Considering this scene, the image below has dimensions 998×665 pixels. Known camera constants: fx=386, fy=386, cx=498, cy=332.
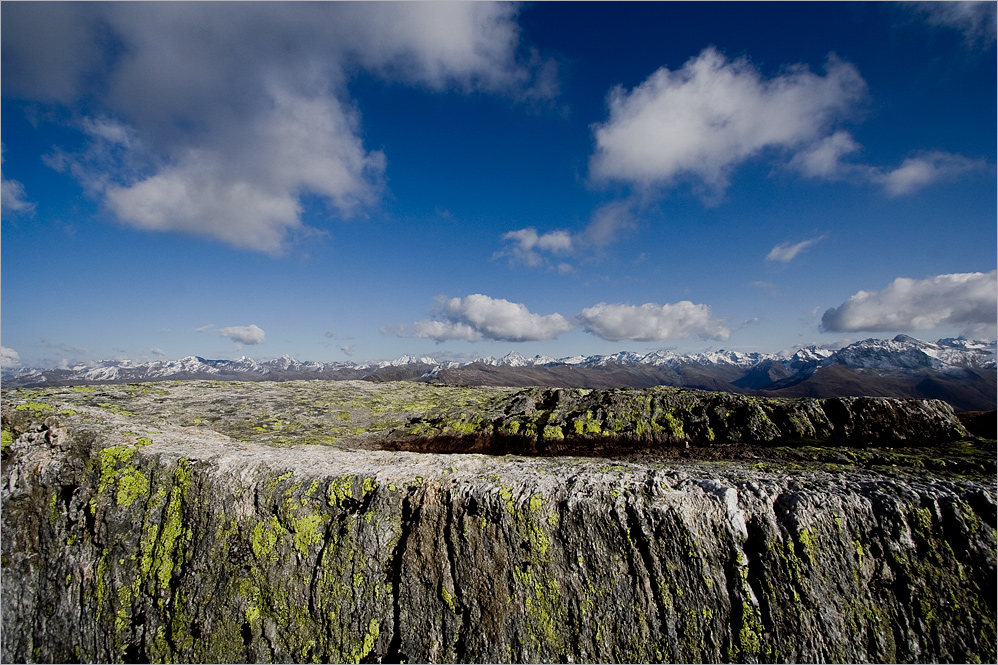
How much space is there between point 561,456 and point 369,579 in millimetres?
7469

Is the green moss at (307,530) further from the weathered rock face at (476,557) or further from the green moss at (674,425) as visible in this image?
the green moss at (674,425)

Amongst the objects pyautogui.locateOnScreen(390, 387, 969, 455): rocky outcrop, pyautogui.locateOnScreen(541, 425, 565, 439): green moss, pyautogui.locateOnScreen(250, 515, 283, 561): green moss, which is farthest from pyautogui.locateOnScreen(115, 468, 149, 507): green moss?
pyautogui.locateOnScreen(541, 425, 565, 439): green moss

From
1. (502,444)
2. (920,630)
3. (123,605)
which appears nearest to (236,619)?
(123,605)

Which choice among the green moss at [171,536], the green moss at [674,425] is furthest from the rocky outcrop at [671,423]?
the green moss at [171,536]

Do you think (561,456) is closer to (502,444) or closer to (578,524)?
(502,444)

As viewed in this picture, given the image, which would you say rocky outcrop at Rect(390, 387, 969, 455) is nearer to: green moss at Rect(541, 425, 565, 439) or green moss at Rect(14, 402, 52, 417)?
green moss at Rect(541, 425, 565, 439)

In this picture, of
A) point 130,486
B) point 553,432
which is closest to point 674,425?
point 553,432

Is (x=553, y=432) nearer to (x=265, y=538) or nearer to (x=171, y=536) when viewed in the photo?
(x=265, y=538)

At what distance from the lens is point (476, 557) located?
30.9 ft

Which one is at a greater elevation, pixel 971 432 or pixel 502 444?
pixel 971 432

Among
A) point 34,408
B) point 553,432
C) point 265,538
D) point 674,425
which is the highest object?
point 34,408

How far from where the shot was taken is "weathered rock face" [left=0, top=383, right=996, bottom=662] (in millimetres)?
8023

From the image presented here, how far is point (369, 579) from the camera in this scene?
379 inches

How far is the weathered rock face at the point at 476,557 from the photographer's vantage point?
8.02m
